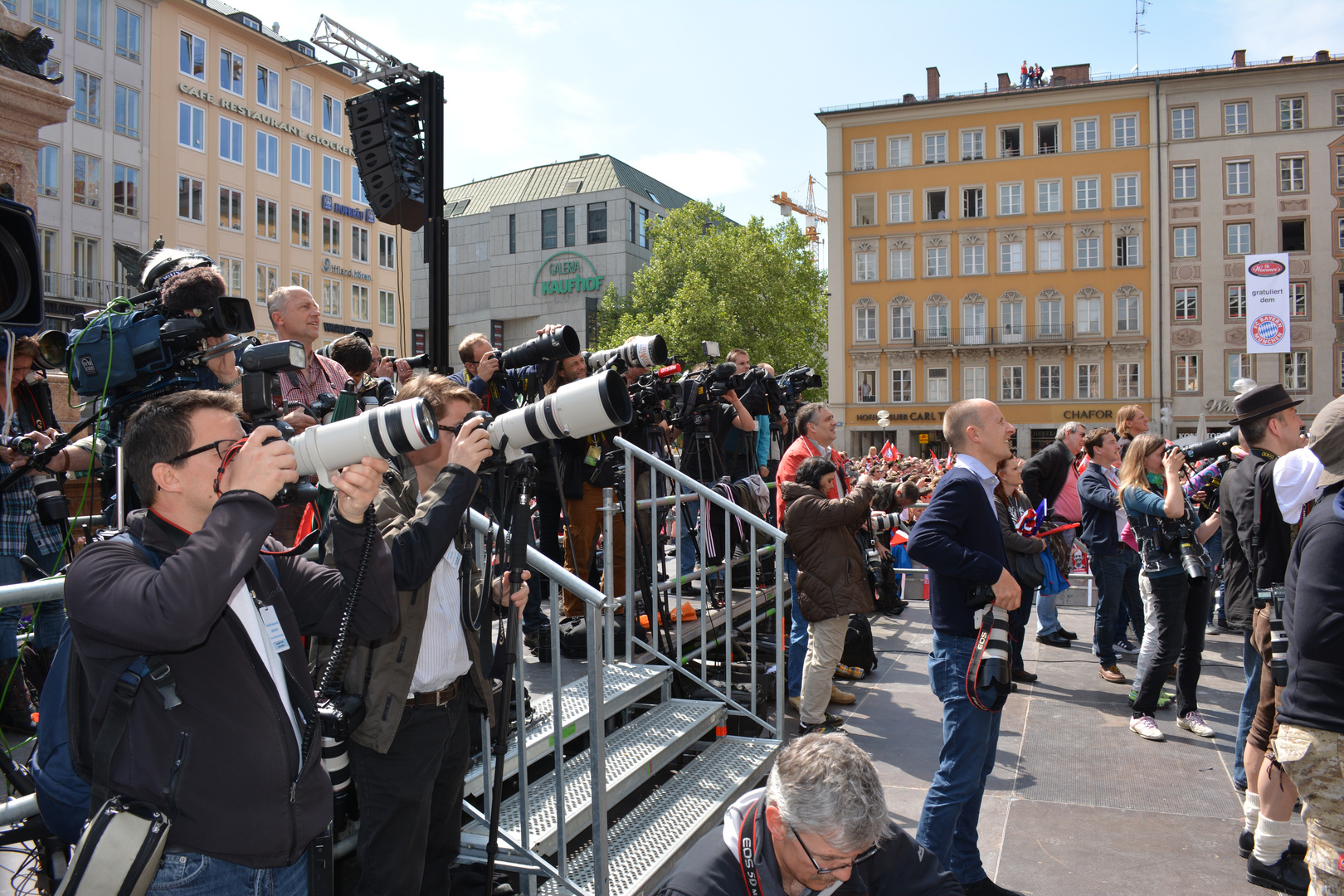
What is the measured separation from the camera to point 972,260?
43.0 m

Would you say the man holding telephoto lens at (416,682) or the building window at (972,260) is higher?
the building window at (972,260)

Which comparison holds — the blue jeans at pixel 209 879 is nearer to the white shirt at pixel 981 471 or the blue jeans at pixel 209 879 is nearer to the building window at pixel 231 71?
the white shirt at pixel 981 471

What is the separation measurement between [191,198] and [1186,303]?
40.6 meters

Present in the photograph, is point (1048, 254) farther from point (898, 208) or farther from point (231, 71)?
point (231, 71)

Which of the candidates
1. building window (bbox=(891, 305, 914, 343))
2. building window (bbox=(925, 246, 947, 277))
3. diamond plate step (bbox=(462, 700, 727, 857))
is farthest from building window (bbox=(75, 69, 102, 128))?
building window (bbox=(925, 246, 947, 277))

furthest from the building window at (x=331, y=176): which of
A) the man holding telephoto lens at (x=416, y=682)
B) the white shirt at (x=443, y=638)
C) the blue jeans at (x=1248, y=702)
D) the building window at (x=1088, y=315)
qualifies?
the blue jeans at (x=1248, y=702)

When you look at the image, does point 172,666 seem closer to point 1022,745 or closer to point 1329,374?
point 1022,745

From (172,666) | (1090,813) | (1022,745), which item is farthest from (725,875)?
(1022,745)

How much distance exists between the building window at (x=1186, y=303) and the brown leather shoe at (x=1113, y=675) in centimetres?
3909

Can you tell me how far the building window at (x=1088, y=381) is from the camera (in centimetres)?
4162

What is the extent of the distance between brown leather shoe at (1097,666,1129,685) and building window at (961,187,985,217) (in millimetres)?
39829

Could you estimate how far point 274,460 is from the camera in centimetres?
202

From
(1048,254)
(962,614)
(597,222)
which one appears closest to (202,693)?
(962,614)

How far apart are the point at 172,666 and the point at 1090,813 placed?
4414 mm
